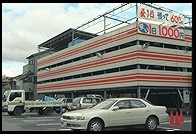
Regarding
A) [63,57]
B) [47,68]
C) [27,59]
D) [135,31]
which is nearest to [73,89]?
[63,57]

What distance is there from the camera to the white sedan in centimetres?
1209

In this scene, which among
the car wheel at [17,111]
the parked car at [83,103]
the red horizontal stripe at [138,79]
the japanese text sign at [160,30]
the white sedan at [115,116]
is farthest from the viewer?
the japanese text sign at [160,30]

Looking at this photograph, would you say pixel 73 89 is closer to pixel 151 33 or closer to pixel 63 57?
pixel 63 57

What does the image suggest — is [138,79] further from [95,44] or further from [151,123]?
[151,123]

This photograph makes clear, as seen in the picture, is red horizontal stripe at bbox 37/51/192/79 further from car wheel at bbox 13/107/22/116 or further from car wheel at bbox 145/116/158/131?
car wheel at bbox 145/116/158/131

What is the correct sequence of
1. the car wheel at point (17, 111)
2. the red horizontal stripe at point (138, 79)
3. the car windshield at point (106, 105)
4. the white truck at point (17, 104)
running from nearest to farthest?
the car windshield at point (106, 105)
the white truck at point (17, 104)
the car wheel at point (17, 111)
the red horizontal stripe at point (138, 79)

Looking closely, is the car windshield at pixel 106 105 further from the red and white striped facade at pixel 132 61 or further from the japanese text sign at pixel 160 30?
the japanese text sign at pixel 160 30

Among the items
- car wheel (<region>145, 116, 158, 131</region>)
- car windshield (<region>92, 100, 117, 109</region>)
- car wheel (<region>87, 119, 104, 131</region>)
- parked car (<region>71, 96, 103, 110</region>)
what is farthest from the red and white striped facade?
car wheel (<region>87, 119, 104, 131</region>)

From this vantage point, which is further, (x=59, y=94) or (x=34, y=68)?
(x=34, y=68)

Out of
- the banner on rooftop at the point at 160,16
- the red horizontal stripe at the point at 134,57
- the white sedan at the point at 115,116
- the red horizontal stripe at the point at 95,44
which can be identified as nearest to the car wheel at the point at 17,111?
the red horizontal stripe at the point at 134,57

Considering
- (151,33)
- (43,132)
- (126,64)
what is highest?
(151,33)

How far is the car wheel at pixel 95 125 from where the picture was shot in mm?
12128

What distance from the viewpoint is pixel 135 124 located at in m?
13.3

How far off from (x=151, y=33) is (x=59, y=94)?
23.3m
